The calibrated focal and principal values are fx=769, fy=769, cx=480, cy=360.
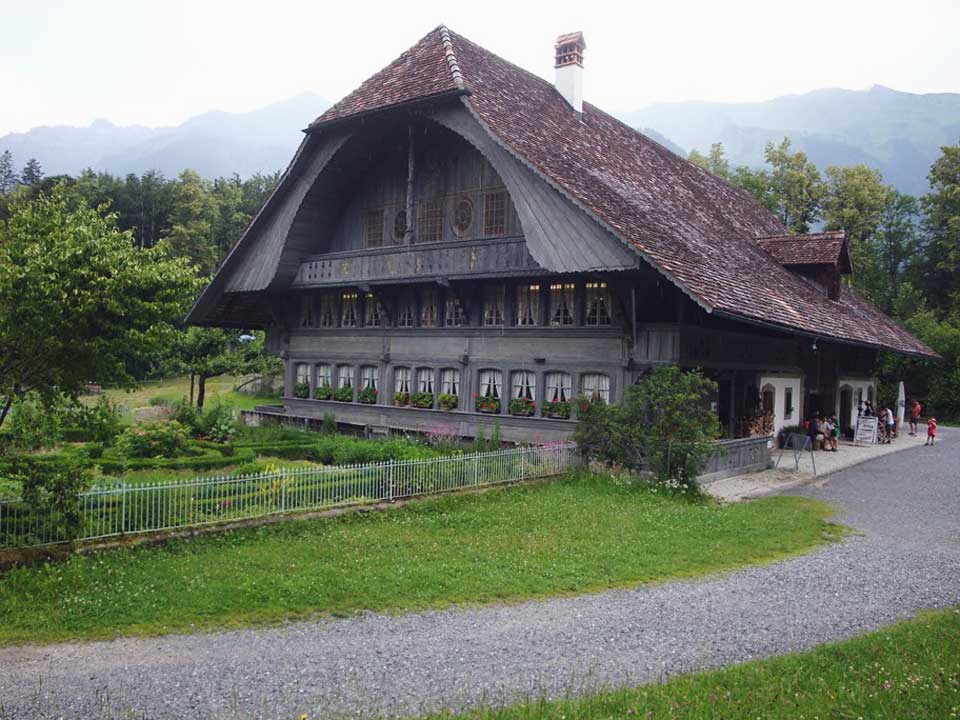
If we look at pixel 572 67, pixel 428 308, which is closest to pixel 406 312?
pixel 428 308

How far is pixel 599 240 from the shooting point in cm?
1895

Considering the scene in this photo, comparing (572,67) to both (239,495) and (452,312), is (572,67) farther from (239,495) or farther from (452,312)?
(239,495)

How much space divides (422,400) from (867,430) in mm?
19776

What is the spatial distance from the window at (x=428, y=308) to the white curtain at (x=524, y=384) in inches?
157

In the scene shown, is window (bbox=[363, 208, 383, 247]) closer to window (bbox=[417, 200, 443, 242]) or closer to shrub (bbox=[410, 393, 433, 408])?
window (bbox=[417, 200, 443, 242])

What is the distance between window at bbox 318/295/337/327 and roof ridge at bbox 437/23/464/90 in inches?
402

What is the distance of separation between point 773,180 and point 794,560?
5023cm

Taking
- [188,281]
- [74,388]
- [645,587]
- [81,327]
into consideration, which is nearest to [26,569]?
[74,388]

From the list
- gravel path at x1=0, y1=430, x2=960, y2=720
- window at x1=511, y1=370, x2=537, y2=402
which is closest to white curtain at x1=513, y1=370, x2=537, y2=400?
window at x1=511, y1=370, x2=537, y2=402

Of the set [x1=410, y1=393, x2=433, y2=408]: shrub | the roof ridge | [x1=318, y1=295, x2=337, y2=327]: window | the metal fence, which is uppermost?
the roof ridge

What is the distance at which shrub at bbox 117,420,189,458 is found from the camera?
18.6m

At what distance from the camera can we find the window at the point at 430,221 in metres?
25.4

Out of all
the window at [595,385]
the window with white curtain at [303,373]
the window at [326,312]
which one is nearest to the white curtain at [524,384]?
the window at [595,385]

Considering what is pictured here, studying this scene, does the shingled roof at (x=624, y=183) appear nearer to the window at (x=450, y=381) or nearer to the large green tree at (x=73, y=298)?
the window at (x=450, y=381)
